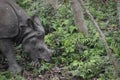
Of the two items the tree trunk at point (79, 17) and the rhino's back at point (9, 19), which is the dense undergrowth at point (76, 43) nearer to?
the tree trunk at point (79, 17)

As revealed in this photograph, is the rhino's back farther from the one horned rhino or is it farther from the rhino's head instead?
the rhino's head

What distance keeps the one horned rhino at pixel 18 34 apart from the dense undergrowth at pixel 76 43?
0.30m

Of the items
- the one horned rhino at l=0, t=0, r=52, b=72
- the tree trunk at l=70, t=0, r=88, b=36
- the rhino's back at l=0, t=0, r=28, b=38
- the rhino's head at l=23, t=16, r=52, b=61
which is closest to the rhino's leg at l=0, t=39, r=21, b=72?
the one horned rhino at l=0, t=0, r=52, b=72

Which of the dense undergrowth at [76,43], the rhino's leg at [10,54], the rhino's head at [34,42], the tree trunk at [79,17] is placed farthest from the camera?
the tree trunk at [79,17]

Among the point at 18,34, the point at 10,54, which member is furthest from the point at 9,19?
the point at 10,54

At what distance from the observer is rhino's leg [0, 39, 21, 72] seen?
359 inches

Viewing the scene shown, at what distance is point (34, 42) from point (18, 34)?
0.45 m

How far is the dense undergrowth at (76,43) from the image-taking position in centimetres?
895

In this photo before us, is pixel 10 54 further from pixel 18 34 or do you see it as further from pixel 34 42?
pixel 34 42

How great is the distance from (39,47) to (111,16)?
Result: 307 cm

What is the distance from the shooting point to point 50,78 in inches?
359

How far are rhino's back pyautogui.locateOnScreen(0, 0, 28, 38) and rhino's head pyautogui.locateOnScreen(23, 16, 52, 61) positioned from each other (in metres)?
0.22

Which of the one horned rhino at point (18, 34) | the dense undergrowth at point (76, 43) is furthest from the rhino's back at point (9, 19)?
the dense undergrowth at point (76, 43)

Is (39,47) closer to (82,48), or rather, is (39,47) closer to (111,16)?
(82,48)
